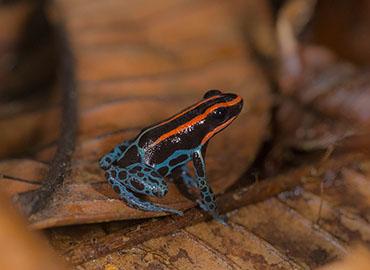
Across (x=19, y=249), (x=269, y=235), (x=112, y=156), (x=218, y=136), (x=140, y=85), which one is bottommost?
(x=269, y=235)

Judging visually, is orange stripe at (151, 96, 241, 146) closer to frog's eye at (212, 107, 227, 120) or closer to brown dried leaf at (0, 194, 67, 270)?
frog's eye at (212, 107, 227, 120)

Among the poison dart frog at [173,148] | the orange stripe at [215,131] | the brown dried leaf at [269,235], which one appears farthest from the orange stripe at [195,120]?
the brown dried leaf at [269,235]

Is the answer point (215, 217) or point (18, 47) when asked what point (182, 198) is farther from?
point (18, 47)

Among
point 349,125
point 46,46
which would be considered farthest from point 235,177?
point 46,46

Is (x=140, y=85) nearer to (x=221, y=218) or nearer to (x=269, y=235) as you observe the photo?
(x=221, y=218)

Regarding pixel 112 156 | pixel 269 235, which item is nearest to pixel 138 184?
pixel 112 156
